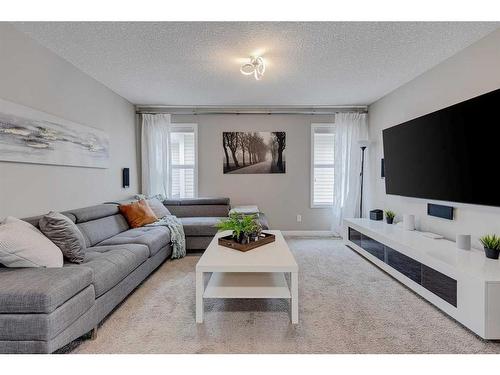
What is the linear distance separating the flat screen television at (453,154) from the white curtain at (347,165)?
49.9 inches

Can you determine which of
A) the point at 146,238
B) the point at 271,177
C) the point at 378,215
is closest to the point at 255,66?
the point at 146,238

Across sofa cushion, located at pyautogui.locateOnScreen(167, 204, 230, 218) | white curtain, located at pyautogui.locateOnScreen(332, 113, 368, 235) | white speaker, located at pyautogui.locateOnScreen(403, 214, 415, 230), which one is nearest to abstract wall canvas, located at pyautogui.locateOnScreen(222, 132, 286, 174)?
sofa cushion, located at pyautogui.locateOnScreen(167, 204, 230, 218)

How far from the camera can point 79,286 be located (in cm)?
174

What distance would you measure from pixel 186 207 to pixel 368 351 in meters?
3.37

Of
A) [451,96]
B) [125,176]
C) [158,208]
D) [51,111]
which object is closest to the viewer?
[51,111]

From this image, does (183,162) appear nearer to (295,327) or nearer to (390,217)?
(390,217)

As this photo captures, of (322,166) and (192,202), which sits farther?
(322,166)

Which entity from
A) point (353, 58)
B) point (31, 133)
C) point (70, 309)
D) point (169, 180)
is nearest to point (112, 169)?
point (169, 180)

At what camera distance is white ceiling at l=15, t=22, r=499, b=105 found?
2322mm

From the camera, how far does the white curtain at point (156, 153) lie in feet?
15.8

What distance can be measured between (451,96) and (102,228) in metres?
4.01

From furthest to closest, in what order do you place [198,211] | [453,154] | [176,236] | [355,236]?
[198,211]
[355,236]
[176,236]
[453,154]

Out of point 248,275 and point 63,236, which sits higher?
point 63,236

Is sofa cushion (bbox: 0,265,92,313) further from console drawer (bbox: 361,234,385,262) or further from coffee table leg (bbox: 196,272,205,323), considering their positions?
console drawer (bbox: 361,234,385,262)
